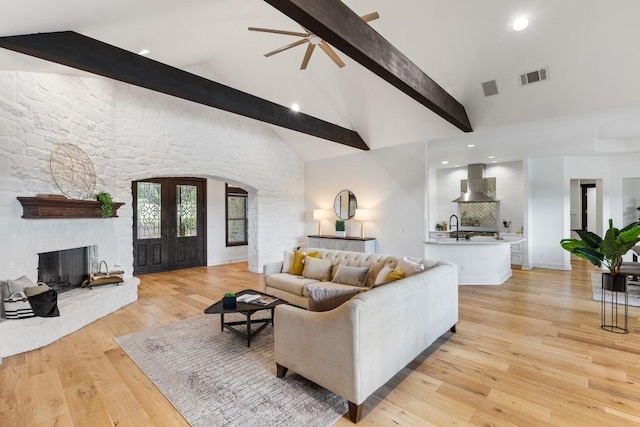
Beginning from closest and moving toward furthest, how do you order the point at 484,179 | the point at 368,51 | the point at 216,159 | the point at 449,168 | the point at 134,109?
1. the point at 368,51
2. the point at 134,109
3. the point at 216,159
4. the point at 484,179
5. the point at 449,168

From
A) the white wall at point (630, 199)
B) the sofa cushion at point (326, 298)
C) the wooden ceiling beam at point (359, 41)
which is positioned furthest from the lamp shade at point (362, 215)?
the white wall at point (630, 199)

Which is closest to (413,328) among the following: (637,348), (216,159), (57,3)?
(637,348)

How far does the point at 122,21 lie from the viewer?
9.68 ft

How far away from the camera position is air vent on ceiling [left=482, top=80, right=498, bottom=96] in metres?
4.49

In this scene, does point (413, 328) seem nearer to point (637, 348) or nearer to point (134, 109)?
point (637, 348)

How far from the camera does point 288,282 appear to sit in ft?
14.6

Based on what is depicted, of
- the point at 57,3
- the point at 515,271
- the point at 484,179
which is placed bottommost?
the point at 515,271

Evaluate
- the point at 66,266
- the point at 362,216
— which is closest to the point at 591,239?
the point at 362,216

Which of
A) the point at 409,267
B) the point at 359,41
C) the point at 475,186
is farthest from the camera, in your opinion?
the point at 475,186

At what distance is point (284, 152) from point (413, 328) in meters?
6.12

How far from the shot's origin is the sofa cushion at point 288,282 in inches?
169

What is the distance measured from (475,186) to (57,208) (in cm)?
897

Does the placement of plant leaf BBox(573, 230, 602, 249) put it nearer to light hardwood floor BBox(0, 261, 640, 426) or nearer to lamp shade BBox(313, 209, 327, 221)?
light hardwood floor BBox(0, 261, 640, 426)

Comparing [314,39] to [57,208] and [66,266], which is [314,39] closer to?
[57,208]
